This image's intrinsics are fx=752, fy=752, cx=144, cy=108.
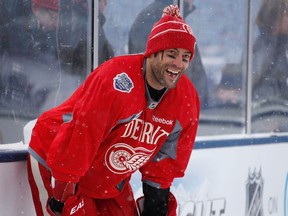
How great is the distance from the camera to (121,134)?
3.05 meters

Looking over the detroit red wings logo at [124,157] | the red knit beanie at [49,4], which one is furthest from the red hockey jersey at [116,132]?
the red knit beanie at [49,4]

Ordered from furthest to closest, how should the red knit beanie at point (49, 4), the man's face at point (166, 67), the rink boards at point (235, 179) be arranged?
the rink boards at point (235, 179) → the red knit beanie at point (49, 4) → the man's face at point (166, 67)

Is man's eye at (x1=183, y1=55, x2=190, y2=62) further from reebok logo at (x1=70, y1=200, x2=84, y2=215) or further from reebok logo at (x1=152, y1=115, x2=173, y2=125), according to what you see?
reebok logo at (x1=70, y1=200, x2=84, y2=215)

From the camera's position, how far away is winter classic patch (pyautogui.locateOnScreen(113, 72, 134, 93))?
114 inches

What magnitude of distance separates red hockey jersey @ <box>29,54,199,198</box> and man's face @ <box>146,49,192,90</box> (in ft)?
0.15

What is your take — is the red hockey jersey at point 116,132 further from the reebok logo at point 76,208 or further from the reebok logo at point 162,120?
the reebok logo at point 76,208

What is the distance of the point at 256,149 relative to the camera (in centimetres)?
509

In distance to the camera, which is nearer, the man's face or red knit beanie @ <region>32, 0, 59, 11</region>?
the man's face

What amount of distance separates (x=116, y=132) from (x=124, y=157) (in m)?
0.14

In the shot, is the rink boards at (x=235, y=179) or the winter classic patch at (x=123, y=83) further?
the rink boards at (x=235, y=179)

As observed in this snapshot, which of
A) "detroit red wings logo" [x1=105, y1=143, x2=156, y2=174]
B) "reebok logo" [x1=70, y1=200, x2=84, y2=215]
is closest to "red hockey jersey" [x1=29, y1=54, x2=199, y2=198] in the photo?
"detroit red wings logo" [x1=105, y1=143, x2=156, y2=174]

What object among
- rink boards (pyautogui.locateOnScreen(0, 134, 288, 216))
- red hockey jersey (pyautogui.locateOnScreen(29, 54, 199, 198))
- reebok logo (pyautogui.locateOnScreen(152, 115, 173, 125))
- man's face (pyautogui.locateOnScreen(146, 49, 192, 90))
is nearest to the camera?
red hockey jersey (pyautogui.locateOnScreen(29, 54, 199, 198))

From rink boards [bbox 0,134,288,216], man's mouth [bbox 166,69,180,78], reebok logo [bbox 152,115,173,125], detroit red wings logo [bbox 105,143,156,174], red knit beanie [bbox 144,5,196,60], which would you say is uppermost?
red knit beanie [bbox 144,5,196,60]

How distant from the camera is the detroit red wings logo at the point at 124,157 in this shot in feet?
10.2
